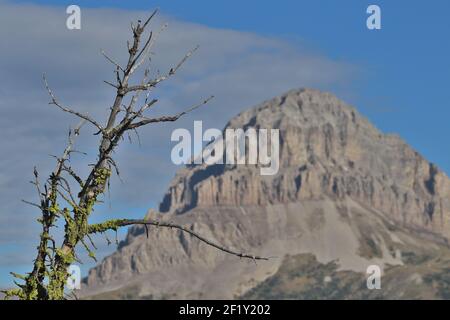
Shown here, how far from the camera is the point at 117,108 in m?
17.8

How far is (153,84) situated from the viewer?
58.8 ft
